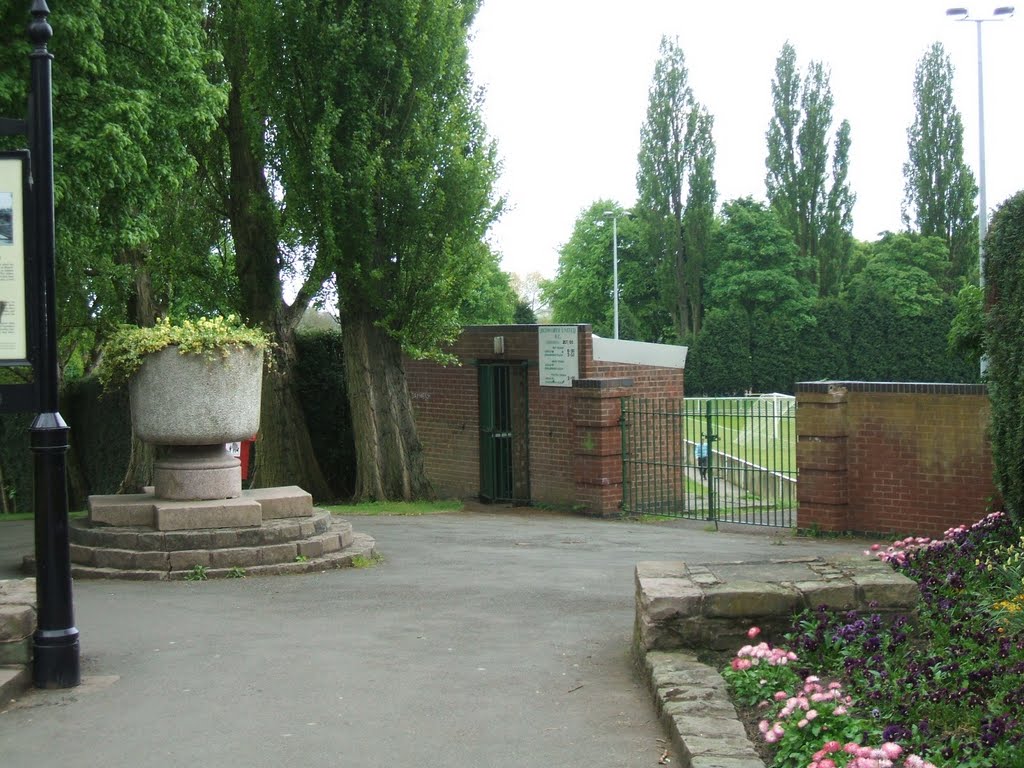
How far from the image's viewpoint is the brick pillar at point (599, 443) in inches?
669

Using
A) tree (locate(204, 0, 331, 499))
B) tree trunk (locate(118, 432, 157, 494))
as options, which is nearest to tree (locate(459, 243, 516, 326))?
tree (locate(204, 0, 331, 499))

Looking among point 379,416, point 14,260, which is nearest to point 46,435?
point 14,260

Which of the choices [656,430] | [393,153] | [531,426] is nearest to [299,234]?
[393,153]

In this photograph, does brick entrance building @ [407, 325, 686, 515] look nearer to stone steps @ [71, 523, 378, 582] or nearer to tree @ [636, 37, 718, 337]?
stone steps @ [71, 523, 378, 582]

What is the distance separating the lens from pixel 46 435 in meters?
5.85

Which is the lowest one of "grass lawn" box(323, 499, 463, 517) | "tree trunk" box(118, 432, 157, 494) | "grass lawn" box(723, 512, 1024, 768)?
"grass lawn" box(323, 499, 463, 517)

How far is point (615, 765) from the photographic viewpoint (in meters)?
4.80

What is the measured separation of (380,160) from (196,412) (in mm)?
7479

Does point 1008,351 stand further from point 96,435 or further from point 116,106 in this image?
point 96,435

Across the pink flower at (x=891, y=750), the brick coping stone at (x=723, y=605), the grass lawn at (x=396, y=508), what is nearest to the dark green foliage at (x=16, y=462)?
the grass lawn at (x=396, y=508)

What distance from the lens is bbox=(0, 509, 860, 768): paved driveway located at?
5.02 meters

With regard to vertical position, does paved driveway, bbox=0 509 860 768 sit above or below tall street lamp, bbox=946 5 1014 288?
below

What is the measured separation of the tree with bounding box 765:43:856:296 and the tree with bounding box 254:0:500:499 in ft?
139

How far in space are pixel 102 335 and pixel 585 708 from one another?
2407 centimetres
